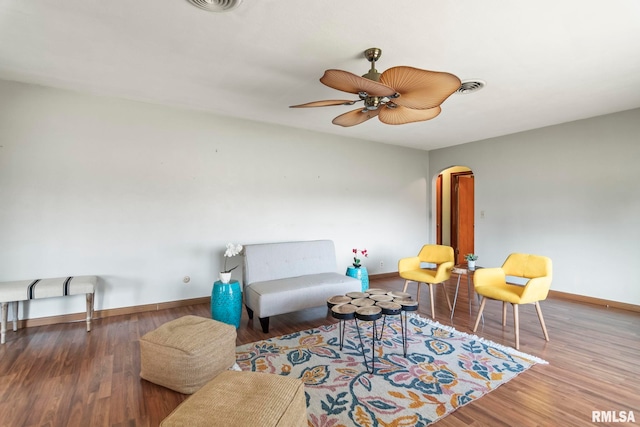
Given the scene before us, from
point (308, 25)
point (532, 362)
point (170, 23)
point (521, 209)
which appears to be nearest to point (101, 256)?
point (170, 23)

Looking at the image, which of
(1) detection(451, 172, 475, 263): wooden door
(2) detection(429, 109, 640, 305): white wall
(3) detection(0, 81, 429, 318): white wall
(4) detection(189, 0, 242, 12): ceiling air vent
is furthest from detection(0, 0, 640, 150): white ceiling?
(1) detection(451, 172, 475, 263): wooden door

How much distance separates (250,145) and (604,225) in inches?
210

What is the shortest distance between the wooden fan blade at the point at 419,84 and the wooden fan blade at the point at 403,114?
27 cm

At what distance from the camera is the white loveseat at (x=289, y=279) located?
3336mm

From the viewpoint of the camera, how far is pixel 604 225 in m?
4.32

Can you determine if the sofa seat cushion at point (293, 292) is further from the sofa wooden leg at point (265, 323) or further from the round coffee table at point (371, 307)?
the round coffee table at point (371, 307)

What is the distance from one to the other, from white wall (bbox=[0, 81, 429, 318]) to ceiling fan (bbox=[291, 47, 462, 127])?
240 cm

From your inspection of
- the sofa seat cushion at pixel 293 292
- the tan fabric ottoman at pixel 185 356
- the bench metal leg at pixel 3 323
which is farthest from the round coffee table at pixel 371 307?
the bench metal leg at pixel 3 323

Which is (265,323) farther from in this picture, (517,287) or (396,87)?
(517,287)

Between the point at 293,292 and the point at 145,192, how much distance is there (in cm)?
235

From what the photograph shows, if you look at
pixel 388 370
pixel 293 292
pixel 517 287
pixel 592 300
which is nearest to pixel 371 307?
pixel 388 370

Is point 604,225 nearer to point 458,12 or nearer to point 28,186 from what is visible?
point 458,12

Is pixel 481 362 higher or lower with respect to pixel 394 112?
lower

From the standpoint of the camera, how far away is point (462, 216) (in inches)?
291
